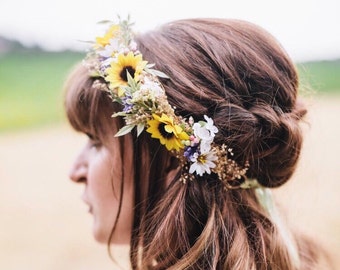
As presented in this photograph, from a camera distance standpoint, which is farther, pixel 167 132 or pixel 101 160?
pixel 101 160

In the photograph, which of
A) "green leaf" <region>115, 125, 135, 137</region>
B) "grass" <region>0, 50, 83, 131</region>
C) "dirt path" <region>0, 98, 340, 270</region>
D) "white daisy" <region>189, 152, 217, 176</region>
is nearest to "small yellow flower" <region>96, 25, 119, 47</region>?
"green leaf" <region>115, 125, 135, 137</region>

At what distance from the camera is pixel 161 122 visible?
1189 millimetres

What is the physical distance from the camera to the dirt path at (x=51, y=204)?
381 cm

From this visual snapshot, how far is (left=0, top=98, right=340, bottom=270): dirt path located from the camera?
381 cm

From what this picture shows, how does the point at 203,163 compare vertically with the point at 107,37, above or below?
below

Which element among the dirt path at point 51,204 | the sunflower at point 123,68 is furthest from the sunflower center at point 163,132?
the dirt path at point 51,204

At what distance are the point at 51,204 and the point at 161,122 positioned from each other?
3942 mm

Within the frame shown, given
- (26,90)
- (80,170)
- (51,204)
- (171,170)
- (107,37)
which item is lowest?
(51,204)

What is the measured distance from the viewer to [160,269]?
1245mm

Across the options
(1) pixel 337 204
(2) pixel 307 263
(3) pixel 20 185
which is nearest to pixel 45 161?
(3) pixel 20 185

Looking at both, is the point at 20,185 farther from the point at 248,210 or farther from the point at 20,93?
the point at 248,210

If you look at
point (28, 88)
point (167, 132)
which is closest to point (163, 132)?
point (167, 132)

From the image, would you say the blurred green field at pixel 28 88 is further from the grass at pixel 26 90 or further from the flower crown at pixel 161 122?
the flower crown at pixel 161 122

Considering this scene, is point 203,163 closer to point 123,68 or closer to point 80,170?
point 123,68
